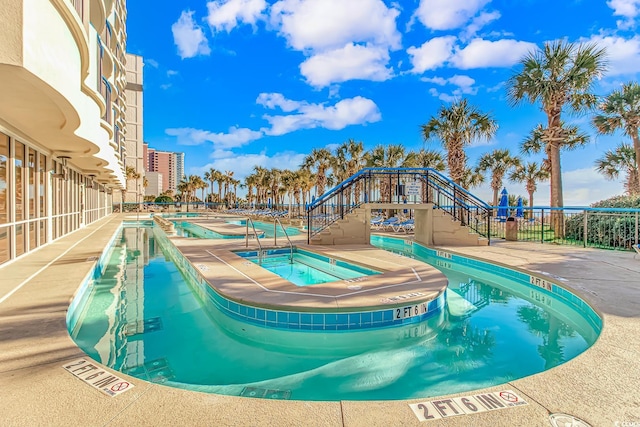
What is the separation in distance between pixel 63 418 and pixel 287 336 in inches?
94.6

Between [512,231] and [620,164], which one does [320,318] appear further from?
[620,164]

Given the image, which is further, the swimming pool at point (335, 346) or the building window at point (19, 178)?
the building window at point (19, 178)

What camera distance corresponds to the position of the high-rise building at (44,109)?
3.21 meters

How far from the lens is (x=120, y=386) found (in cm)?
226

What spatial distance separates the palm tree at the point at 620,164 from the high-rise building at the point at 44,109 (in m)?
25.6

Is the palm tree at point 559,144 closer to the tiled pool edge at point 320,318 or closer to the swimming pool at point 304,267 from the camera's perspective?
the swimming pool at point 304,267

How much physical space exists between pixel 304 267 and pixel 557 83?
1205cm

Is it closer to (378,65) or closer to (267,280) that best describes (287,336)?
(267,280)

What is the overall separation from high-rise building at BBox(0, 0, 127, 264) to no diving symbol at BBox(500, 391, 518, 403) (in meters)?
4.80

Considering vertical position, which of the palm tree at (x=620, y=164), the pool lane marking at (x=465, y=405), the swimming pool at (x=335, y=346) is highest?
the palm tree at (x=620, y=164)

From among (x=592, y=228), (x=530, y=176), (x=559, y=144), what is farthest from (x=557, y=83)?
(x=530, y=176)

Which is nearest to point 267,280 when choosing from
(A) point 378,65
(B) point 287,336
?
(B) point 287,336

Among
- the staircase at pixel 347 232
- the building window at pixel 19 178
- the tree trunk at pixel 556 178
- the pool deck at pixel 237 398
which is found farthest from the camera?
the tree trunk at pixel 556 178

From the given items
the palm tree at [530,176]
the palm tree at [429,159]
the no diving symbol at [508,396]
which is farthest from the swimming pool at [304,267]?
the palm tree at [530,176]
